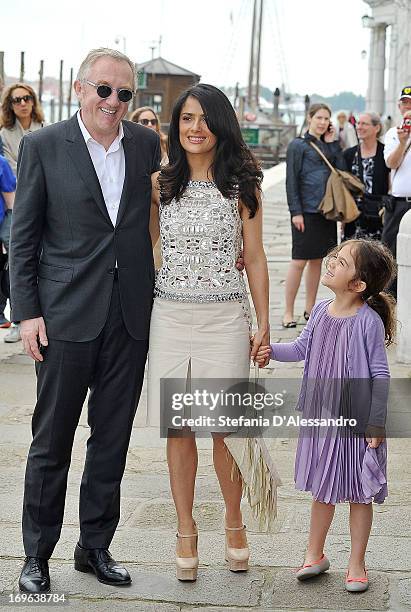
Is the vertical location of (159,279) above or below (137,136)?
below

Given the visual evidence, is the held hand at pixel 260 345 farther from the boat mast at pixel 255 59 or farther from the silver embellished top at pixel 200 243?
the boat mast at pixel 255 59

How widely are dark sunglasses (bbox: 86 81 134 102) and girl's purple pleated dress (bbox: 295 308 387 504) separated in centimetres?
108

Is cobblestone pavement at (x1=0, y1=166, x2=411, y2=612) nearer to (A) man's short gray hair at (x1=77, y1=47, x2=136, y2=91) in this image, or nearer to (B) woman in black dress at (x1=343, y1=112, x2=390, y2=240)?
(A) man's short gray hair at (x1=77, y1=47, x2=136, y2=91)

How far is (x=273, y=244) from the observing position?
704 inches

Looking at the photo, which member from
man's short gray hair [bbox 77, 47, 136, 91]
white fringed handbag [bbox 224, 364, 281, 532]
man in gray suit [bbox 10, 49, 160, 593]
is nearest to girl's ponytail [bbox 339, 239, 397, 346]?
white fringed handbag [bbox 224, 364, 281, 532]

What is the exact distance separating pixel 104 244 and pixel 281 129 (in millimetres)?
68704

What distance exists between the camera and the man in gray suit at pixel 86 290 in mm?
4383

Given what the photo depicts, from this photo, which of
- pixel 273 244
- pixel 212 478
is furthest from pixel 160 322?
pixel 273 244

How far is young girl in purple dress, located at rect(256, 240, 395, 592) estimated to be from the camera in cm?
446

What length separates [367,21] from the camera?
2347 inches

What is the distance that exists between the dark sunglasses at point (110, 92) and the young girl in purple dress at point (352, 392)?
0.98m

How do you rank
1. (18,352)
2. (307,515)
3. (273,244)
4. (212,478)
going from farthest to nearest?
1. (273,244)
2. (18,352)
3. (212,478)
4. (307,515)

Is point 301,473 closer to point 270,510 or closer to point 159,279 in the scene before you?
point 270,510

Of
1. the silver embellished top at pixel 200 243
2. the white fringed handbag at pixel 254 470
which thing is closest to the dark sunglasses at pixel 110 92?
the silver embellished top at pixel 200 243
